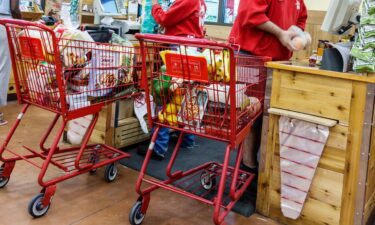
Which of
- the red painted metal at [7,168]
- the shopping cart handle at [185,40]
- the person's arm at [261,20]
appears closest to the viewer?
the shopping cart handle at [185,40]

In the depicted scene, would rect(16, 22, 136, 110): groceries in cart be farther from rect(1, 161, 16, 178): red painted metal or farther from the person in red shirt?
the person in red shirt

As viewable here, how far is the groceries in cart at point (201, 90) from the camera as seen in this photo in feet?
6.14

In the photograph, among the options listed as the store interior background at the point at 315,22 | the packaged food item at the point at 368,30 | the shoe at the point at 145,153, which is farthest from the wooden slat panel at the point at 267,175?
the store interior background at the point at 315,22

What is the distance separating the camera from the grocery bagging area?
6.37 feet

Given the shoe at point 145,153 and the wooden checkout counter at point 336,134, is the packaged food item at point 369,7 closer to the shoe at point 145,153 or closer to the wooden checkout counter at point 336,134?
the wooden checkout counter at point 336,134

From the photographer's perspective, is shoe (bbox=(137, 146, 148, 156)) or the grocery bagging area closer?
the grocery bagging area

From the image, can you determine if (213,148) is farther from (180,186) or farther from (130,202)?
(130,202)

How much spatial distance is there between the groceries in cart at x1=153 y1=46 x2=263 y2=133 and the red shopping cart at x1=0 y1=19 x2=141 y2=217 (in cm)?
43

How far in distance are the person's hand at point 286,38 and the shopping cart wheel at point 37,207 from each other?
69.1 inches

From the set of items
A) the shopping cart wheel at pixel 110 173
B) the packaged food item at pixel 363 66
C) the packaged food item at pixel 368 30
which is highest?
the packaged food item at pixel 368 30

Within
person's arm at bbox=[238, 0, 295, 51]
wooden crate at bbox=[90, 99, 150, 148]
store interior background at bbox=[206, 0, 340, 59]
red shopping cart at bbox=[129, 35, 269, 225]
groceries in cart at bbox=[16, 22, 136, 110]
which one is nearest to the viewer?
red shopping cart at bbox=[129, 35, 269, 225]

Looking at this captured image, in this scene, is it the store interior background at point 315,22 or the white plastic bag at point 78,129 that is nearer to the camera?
the white plastic bag at point 78,129

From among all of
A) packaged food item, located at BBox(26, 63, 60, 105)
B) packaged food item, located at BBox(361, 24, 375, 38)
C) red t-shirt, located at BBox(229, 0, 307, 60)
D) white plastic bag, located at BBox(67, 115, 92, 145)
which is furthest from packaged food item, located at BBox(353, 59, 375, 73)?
white plastic bag, located at BBox(67, 115, 92, 145)

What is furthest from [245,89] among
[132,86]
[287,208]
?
[132,86]
